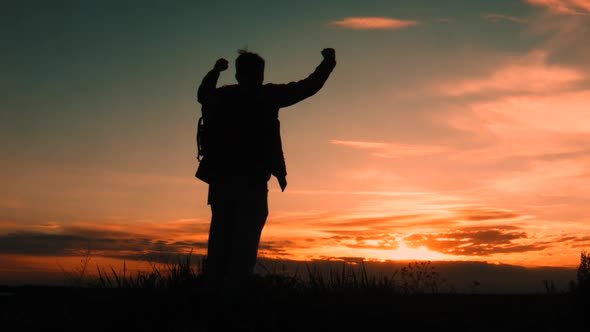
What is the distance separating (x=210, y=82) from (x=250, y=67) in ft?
1.67

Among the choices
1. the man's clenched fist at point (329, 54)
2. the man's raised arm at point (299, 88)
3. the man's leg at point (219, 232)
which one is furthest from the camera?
the man's clenched fist at point (329, 54)

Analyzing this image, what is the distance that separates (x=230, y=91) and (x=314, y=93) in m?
0.89

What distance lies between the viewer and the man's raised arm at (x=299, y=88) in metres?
6.68

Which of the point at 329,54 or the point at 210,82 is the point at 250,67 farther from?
the point at 329,54

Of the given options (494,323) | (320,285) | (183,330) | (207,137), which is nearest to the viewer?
(183,330)

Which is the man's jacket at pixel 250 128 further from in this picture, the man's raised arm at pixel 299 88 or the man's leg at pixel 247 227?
the man's leg at pixel 247 227

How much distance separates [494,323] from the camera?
641 centimetres

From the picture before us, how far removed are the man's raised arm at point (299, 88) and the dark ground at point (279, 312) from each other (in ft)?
6.68

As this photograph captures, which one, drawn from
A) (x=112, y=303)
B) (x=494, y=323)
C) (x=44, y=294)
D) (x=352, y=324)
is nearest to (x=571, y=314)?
(x=494, y=323)

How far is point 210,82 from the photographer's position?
6.88 metres

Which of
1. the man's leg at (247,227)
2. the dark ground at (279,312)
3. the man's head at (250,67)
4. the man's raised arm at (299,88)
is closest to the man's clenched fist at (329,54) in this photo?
the man's raised arm at (299,88)

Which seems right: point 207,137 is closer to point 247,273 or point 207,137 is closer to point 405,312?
point 247,273

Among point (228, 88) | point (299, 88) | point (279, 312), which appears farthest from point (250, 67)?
point (279, 312)

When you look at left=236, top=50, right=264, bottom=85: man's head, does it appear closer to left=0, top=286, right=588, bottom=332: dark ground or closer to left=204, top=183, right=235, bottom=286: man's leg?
left=204, top=183, right=235, bottom=286: man's leg
